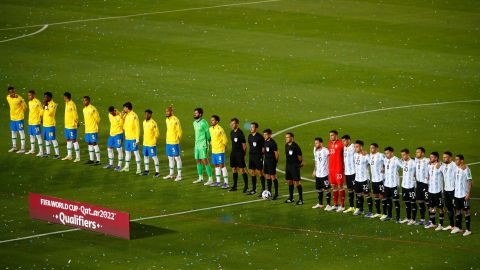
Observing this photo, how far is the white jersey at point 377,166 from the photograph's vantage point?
31.1 m

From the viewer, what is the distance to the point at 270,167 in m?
33.0

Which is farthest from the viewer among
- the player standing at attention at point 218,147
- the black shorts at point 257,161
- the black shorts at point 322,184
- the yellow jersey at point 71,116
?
the yellow jersey at point 71,116

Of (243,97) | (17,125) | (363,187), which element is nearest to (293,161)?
(363,187)

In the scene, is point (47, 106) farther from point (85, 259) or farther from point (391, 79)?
point (391, 79)

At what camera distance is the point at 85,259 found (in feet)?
91.6

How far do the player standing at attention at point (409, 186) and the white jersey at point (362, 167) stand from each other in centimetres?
113

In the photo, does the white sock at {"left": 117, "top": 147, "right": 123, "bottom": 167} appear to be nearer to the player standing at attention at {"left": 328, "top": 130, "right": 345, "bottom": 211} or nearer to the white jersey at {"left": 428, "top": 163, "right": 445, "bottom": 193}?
the player standing at attention at {"left": 328, "top": 130, "right": 345, "bottom": 211}

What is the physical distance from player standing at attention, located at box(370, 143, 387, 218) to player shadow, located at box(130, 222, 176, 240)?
17.9 feet

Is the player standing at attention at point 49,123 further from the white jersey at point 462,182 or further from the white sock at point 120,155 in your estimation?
the white jersey at point 462,182

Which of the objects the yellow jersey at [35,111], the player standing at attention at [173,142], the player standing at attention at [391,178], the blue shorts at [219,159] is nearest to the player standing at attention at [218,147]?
the blue shorts at [219,159]

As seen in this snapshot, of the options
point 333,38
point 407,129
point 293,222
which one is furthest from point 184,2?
point 293,222

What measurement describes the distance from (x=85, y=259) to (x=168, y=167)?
952 centimetres

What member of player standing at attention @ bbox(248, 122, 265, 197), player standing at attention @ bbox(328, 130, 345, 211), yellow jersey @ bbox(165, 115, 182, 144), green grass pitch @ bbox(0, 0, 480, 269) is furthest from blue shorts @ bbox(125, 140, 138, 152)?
player standing at attention @ bbox(328, 130, 345, 211)

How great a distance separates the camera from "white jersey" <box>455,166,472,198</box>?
96.6 feet
